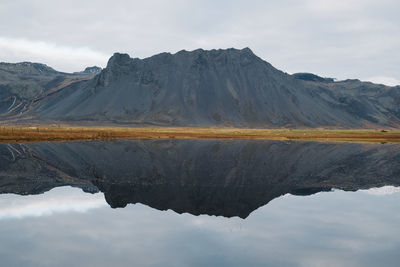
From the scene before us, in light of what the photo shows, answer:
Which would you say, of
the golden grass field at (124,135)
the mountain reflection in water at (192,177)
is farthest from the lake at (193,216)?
the golden grass field at (124,135)

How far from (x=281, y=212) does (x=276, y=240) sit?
6663 mm

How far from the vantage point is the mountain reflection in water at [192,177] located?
29094 millimetres

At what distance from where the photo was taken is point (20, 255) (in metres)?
16.4

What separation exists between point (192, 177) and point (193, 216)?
15368mm

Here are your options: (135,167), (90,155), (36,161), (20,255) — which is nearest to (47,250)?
(20,255)

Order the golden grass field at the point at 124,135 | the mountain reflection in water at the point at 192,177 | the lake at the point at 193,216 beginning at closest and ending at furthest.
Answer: the lake at the point at 193,216, the mountain reflection in water at the point at 192,177, the golden grass field at the point at 124,135

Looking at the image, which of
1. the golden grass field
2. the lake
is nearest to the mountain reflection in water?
the lake

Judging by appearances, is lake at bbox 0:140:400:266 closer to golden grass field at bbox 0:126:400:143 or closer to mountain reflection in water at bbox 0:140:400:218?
mountain reflection in water at bbox 0:140:400:218

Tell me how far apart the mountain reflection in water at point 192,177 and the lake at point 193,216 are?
0.57 ft

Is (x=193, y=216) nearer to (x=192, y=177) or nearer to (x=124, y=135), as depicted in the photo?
(x=192, y=177)

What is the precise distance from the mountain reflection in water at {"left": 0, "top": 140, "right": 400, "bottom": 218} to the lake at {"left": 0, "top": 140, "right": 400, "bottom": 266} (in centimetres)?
17

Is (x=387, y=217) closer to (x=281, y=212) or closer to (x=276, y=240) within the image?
(x=281, y=212)

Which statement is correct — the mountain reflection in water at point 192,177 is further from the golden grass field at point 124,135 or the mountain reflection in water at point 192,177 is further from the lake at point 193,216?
the golden grass field at point 124,135

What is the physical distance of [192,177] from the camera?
3947cm
